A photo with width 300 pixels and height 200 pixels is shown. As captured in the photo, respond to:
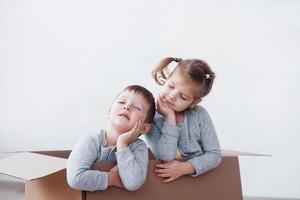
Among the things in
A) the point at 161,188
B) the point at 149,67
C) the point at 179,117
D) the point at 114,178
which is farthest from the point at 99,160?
the point at 149,67

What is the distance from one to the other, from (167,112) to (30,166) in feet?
1.19

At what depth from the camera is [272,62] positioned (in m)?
1.85

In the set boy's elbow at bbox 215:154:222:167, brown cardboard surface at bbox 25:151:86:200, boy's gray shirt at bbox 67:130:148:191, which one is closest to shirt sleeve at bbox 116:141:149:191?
boy's gray shirt at bbox 67:130:148:191

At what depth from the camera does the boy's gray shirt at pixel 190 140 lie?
104 cm

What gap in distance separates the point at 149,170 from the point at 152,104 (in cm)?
17

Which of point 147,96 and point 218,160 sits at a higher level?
point 147,96

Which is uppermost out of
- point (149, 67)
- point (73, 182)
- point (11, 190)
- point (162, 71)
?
point (149, 67)

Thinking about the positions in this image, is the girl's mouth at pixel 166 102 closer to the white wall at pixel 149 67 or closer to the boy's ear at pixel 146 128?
the boy's ear at pixel 146 128

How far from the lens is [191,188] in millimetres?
1030

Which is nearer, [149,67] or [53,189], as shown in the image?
[53,189]

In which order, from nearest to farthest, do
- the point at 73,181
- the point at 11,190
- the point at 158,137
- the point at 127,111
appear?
the point at 73,181
the point at 127,111
the point at 158,137
the point at 11,190

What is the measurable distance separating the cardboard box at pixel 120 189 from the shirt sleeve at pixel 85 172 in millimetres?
24

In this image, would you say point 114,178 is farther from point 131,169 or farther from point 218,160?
point 218,160

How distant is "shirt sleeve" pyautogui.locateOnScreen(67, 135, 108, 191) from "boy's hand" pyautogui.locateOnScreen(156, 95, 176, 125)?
219 mm
